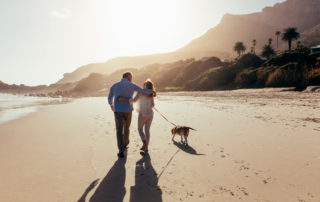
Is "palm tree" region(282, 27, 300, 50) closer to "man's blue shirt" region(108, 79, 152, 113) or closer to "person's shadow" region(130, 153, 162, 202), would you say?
"man's blue shirt" region(108, 79, 152, 113)

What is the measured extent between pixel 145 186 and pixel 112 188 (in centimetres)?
68

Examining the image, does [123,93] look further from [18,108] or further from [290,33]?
[290,33]

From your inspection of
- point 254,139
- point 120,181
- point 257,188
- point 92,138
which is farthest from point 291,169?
point 92,138

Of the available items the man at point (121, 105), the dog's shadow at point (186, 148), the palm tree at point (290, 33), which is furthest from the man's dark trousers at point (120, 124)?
the palm tree at point (290, 33)

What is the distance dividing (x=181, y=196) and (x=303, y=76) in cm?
3057

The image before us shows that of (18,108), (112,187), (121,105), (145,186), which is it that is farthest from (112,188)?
(18,108)

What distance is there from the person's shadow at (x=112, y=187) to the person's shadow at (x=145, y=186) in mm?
257

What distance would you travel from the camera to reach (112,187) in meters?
4.18

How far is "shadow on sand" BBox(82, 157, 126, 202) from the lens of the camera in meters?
3.74

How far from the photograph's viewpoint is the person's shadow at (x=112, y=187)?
12.3ft

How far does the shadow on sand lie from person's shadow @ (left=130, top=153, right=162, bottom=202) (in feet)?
0.85

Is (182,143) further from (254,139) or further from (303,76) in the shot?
(303,76)

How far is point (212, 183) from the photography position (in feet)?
13.9

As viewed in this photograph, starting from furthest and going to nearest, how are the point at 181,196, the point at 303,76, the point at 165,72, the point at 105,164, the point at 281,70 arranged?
the point at 165,72 < the point at 281,70 < the point at 303,76 < the point at 105,164 < the point at 181,196
